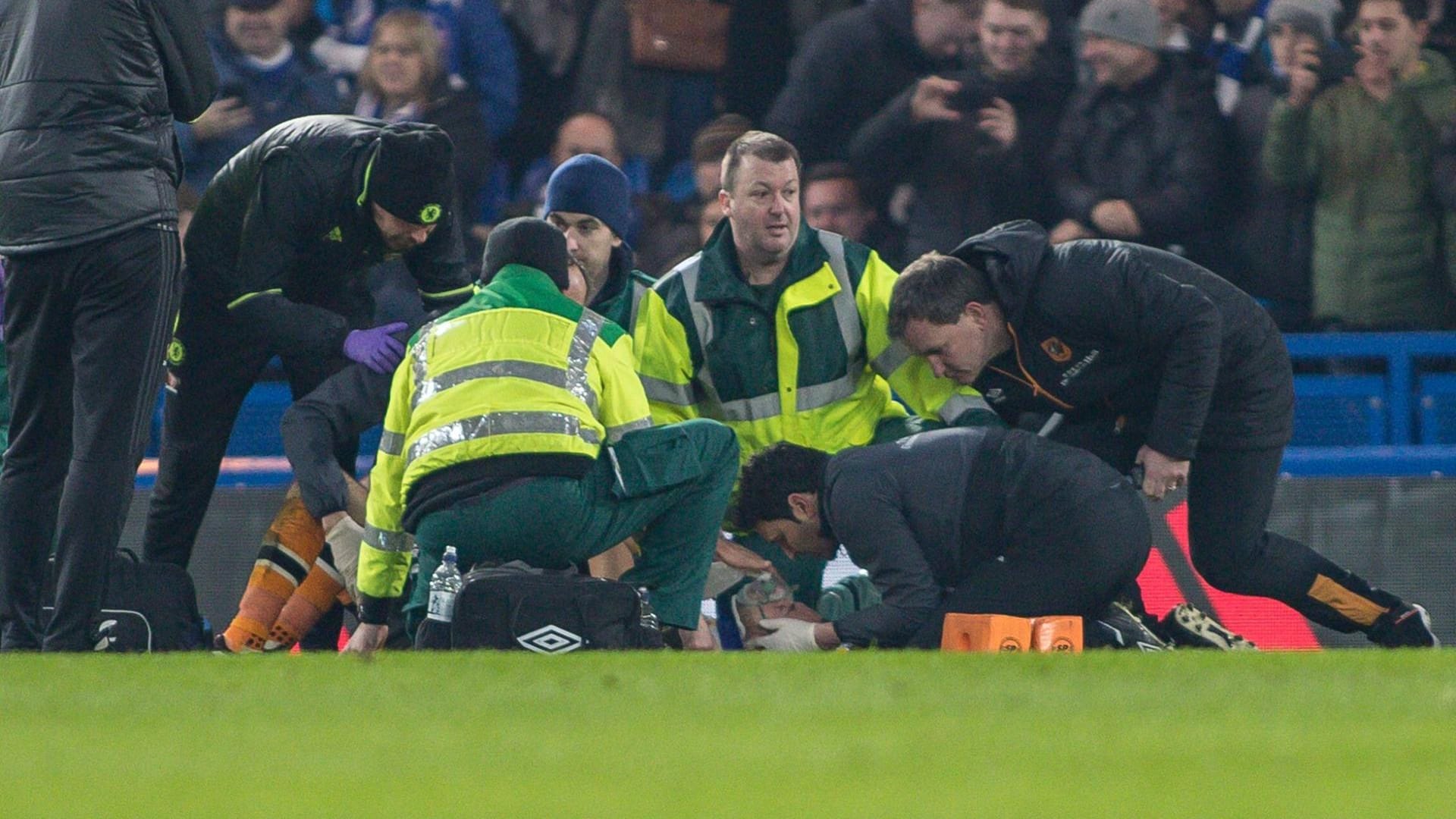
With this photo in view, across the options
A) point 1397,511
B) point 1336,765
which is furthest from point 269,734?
point 1397,511

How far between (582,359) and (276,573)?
6.36ft

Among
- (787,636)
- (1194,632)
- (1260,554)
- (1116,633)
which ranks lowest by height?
(1194,632)

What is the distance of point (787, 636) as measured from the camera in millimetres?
6977

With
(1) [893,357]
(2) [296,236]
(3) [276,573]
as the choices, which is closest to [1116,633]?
(1) [893,357]

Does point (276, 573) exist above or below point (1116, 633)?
below

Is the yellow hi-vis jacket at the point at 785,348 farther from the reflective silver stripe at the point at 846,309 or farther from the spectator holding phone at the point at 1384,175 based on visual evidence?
the spectator holding phone at the point at 1384,175

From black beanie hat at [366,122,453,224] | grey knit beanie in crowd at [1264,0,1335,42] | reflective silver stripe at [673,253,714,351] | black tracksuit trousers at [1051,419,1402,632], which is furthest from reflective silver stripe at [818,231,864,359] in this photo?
grey knit beanie in crowd at [1264,0,1335,42]

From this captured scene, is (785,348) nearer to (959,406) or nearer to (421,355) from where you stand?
(959,406)

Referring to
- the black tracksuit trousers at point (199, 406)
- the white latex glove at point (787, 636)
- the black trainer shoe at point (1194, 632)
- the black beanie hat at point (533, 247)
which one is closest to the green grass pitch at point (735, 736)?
the white latex glove at point (787, 636)

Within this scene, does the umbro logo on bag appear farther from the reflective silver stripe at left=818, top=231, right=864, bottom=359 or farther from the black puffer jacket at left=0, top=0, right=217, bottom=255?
the reflective silver stripe at left=818, top=231, right=864, bottom=359

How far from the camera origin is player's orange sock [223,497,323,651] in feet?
25.6

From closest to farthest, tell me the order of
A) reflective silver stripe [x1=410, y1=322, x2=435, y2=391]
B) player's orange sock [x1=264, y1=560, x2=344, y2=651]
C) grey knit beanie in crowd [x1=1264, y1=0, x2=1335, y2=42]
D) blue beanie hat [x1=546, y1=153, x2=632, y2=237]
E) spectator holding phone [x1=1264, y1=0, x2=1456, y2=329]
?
reflective silver stripe [x1=410, y1=322, x2=435, y2=391]
player's orange sock [x1=264, y1=560, x2=344, y2=651]
blue beanie hat [x1=546, y1=153, x2=632, y2=237]
spectator holding phone [x1=1264, y1=0, x2=1456, y2=329]
grey knit beanie in crowd [x1=1264, y1=0, x2=1335, y2=42]

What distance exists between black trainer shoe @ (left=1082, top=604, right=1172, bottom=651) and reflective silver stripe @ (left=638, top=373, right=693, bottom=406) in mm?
1541

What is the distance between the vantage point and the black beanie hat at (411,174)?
7.38m
